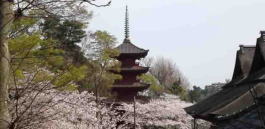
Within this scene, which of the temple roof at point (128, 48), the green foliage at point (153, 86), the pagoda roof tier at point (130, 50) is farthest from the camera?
the green foliage at point (153, 86)

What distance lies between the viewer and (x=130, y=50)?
132 ft

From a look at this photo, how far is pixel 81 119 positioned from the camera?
20.3 meters

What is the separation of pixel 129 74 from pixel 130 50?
2383mm

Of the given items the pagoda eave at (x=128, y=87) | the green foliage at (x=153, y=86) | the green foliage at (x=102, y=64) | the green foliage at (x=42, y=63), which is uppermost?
the green foliage at (x=42, y=63)

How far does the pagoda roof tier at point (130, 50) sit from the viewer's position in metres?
39.7

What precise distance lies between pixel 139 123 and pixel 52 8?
112 ft

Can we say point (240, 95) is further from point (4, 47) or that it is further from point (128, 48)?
point (128, 48)

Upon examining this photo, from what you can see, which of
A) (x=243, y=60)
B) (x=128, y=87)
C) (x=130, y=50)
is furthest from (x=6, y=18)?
(x=130, y=50)

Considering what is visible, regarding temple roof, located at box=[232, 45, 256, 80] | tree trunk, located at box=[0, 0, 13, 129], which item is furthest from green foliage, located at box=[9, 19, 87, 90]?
temple roof, located at box=[232, 45, 256, 80]

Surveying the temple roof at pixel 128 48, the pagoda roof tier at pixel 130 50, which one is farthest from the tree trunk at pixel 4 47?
the temple roof at pixel 128 48

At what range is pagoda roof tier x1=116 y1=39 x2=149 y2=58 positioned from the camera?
39688 mm

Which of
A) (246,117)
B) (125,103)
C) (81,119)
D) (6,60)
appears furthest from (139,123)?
(6,60)

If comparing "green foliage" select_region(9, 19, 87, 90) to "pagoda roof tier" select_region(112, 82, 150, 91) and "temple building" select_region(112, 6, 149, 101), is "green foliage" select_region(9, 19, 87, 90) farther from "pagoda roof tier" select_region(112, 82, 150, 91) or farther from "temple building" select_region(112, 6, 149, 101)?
"temple building" select_region(112, 6, 149, 101)

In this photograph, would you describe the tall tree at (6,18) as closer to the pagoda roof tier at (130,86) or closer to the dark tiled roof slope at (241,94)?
the dark tiled roof slope at (241,94)
